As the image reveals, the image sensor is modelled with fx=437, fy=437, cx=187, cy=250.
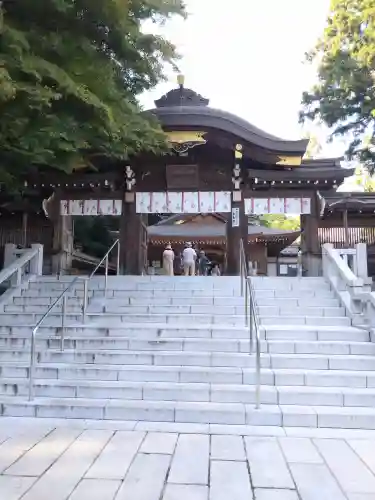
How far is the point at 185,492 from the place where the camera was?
3.13 m

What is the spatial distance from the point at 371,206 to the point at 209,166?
15.9ft

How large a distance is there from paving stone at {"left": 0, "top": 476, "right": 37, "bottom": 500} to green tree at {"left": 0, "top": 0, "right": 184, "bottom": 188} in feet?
11.7

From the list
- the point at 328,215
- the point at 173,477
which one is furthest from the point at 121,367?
the point at 328,215

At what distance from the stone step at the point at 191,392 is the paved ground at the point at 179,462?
22.2 inches

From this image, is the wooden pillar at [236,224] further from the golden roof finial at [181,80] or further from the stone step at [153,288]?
the golden roof finial at [181,80]

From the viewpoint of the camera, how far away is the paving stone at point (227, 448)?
3.85 meters

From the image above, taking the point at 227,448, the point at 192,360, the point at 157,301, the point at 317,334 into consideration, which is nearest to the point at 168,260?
the point at 157,301

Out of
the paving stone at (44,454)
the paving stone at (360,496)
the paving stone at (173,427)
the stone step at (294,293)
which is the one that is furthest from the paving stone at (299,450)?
the stone step at (294,293)

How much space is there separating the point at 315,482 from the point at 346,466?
48cm

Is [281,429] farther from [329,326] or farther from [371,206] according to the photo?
[371,206]

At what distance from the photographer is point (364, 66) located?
48.0 ft

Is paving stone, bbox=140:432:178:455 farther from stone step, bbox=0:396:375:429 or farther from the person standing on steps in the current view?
the person standing on steps

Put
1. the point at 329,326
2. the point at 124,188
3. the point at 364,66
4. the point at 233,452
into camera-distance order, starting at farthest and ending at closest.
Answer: the point at 364,66 → the point at 124,188 → the point at 329,326 → the point at 233,452

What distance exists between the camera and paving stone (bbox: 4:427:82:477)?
3.49m
